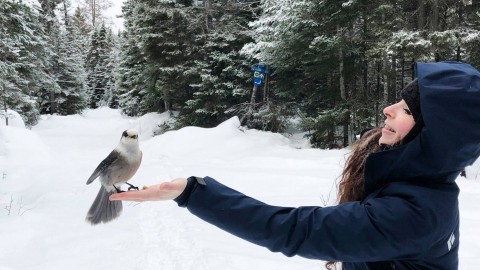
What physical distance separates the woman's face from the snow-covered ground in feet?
8.78

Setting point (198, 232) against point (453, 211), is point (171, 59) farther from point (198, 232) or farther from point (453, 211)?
point (453, 211)

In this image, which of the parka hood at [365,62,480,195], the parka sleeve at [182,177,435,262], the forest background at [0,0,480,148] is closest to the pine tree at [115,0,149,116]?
the forest background at [0,0,480,148]

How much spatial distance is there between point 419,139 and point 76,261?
3762mm

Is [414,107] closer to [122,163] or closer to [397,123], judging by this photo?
[397,123]

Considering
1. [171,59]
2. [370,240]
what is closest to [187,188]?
[370,240]

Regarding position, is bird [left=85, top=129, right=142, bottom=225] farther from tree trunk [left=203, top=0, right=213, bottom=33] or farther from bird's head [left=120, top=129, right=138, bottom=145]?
tree trunk [left=203, top=0, right=213, bottom=33]

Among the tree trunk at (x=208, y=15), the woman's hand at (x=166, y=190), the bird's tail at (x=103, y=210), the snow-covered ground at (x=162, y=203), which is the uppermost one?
the tree trunk at (x=208, y=15)

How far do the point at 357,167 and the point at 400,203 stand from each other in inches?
29.5

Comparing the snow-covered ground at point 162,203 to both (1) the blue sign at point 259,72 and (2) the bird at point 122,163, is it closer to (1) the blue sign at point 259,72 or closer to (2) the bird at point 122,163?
(1) the blue sign at point 259,72

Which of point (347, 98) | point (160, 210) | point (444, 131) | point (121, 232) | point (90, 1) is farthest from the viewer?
point (90, 1)

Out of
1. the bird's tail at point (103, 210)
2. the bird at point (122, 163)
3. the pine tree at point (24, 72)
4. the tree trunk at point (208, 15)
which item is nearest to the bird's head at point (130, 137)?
the bird at point (122, 163)

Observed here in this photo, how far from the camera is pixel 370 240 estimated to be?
106cm

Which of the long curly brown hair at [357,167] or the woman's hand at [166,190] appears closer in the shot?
the woman's hand at [166,190]

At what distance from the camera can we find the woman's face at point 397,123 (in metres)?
1.24
